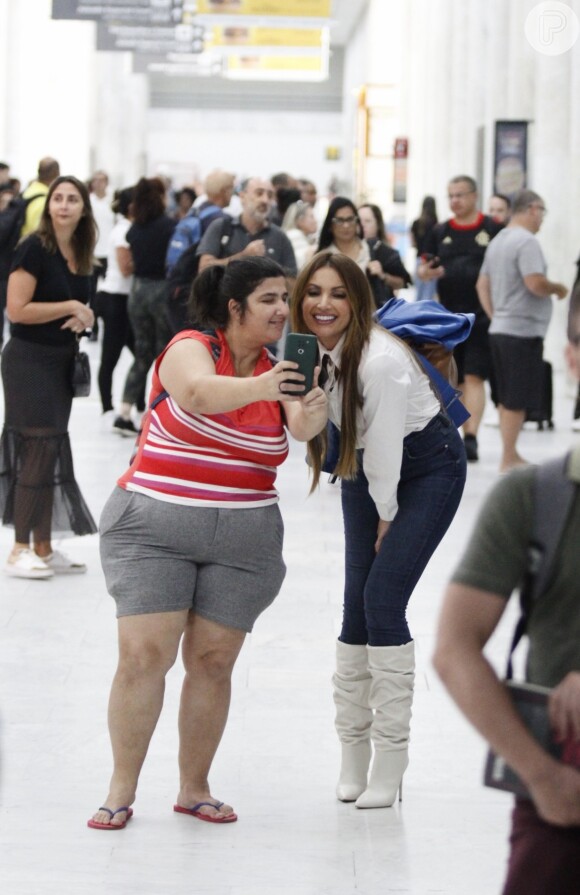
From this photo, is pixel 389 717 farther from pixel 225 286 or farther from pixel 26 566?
pixel 26 566

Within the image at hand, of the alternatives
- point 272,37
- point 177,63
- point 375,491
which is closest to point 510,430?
point 375,491

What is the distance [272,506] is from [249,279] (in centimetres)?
56

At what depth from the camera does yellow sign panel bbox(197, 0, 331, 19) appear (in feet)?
106

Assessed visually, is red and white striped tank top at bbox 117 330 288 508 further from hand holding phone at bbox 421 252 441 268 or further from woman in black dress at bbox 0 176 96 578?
hand holding phone at bbox 421 252 441 268

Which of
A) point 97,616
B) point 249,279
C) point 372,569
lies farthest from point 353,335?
point 97,616

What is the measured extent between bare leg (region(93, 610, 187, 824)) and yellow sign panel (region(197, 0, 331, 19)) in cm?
2968

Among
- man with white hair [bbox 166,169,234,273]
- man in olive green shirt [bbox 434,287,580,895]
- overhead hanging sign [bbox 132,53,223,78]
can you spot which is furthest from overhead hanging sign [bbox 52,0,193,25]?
man in olive green shirt [bbox 434,287,580,895]

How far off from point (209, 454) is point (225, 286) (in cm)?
42

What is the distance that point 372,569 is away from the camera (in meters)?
4.03

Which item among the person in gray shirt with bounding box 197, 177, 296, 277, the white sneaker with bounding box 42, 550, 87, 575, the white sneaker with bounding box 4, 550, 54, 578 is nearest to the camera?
the white sneaker with bounding box 4, 550, 54, 578

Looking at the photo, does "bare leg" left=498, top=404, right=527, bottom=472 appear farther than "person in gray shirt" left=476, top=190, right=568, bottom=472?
Yes

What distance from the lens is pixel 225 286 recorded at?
387cm

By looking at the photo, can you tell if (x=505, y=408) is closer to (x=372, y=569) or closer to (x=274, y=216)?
(x=274, y=216)

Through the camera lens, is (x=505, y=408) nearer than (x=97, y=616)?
No
